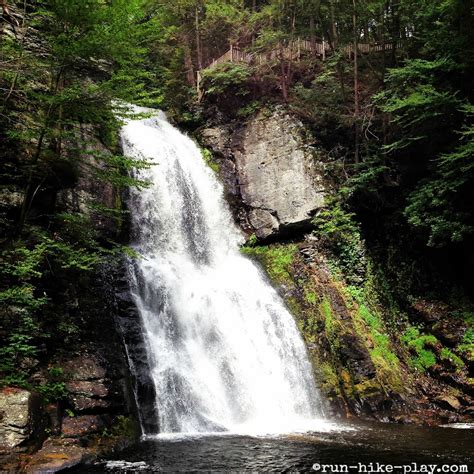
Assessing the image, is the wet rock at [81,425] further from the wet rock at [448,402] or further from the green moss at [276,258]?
the wet rock at [448,402]

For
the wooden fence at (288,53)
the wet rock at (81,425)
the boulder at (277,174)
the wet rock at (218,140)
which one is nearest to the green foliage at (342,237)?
the boulder at (277,174)

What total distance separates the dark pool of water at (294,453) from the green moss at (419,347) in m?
3.76

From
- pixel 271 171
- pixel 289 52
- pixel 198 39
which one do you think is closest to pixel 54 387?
pixel 271 171

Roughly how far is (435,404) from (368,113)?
414 inches

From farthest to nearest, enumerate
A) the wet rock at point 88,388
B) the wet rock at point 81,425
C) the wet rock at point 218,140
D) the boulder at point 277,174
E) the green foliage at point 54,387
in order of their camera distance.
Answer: the wet rock at point 218,140, the boulder at point 277,174, the wet rock at point 88,388, the green foliage at point 54,387, the wet rock at point 81,425

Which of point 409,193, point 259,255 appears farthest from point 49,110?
point 409,193

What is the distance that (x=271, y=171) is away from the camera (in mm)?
17000

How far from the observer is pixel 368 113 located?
15984 mm

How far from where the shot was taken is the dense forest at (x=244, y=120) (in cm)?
786

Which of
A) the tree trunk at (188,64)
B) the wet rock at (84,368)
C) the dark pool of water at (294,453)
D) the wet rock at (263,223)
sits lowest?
the dark pool of water at (294,453)

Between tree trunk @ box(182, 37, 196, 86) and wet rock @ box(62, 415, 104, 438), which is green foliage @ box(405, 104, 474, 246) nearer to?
wet rock @ box(62, 415, 104, 438)

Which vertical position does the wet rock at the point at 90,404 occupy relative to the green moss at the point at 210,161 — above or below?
below

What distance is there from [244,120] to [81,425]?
14.7 meters

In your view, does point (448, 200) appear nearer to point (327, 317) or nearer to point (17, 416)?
point (327, 317)
